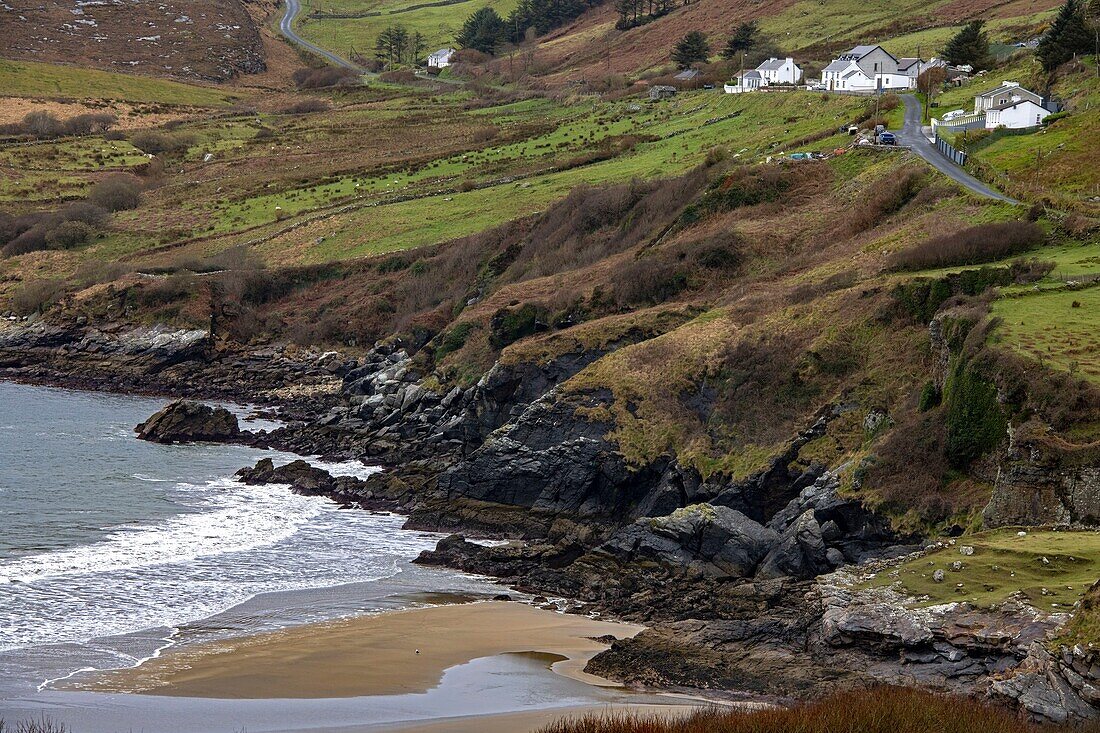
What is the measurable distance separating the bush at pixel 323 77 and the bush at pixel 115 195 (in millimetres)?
56702

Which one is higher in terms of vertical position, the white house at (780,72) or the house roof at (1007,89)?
the white house at (780,72)

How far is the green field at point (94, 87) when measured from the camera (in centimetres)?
13700

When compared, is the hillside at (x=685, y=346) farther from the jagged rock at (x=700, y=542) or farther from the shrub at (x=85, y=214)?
the shrub at (x=85, y=214)

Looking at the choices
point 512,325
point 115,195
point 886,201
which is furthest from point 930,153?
point 115,195

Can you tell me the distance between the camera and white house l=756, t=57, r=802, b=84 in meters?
101

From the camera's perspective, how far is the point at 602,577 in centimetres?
3319

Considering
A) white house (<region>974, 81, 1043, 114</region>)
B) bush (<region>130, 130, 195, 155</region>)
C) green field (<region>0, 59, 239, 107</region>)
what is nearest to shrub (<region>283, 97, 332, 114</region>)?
green field (<region>0, 59, 239, 107</region>)

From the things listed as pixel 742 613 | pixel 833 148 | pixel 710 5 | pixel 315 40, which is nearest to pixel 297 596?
pixel 742 613

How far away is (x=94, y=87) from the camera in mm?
141625

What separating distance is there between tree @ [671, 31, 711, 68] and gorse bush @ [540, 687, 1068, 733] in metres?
109

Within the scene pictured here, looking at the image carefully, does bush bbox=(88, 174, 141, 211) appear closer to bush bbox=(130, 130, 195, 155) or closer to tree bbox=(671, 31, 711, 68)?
bush bbox=(130, 130, 195, 155)

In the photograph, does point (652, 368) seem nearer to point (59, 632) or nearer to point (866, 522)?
point (866, 522)

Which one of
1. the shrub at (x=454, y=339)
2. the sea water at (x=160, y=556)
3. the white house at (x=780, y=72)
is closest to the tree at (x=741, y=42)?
the white house at (x=780, y=72)

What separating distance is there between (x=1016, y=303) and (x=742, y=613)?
13870 millimetres
